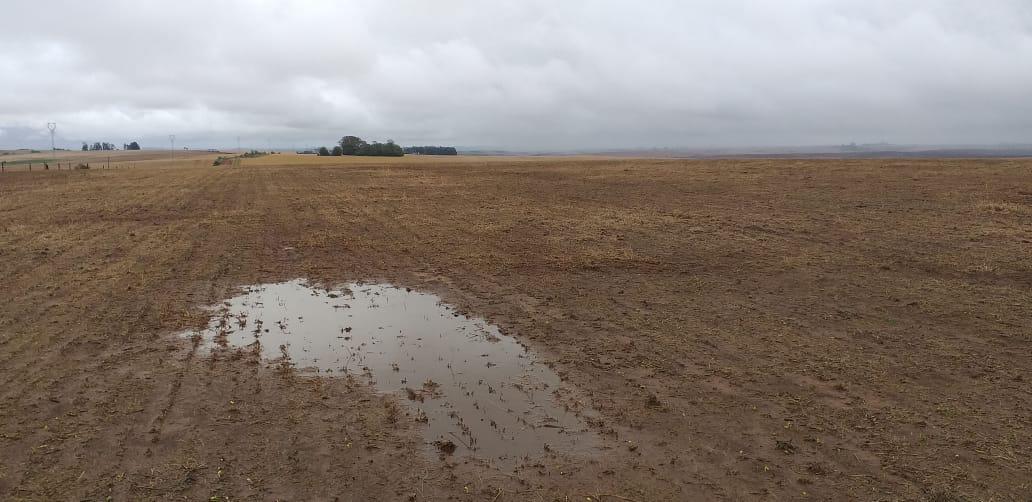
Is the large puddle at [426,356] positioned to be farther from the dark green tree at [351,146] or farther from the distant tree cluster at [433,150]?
the distant tree cluster at [433,150]

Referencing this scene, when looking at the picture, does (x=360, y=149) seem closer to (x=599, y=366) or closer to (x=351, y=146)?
(x=351, y=146)

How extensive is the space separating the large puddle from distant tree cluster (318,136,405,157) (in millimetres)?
111856

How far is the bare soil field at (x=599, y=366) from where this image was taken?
4023 mm

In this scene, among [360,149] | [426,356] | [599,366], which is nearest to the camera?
[599,366]

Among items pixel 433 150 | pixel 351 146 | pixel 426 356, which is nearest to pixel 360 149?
pixel 351 146

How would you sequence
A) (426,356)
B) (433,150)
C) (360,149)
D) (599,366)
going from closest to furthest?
(599,366), (426,356), (360,149), (433,150)

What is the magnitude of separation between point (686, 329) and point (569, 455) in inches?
129

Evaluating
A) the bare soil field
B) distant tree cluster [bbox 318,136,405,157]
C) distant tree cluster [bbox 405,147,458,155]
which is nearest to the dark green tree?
distant tree cluster [bbox 318,136,405,157]

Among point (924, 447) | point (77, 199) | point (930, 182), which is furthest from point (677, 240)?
point (77, 199)

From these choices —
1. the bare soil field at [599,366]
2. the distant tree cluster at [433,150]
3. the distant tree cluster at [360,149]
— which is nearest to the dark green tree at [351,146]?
the distant tree cluster at [360,149]

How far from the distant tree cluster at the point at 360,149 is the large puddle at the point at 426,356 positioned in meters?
112

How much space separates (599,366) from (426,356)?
1.90m

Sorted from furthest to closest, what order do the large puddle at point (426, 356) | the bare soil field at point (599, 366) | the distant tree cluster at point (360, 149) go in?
the distant tree cluster at point (360, 149) < the large puddle at point (426, 356) < the bare soil field at point (599, 366)

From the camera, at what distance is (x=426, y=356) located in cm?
637
